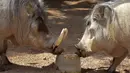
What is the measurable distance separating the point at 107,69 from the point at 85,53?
0.70 meters

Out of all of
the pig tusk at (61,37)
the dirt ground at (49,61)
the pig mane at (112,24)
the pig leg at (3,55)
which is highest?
the pig mane at (112,24)

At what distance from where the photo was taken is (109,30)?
541 centimetres

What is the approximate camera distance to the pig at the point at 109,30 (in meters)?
5.27

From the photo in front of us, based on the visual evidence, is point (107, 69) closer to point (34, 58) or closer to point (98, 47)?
point (98, 47)

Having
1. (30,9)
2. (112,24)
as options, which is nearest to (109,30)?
(112,24)

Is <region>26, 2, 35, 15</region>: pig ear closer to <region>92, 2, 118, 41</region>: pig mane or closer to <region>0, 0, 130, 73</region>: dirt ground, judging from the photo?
<region>0, 0, 130, 73</region>: dirt ground

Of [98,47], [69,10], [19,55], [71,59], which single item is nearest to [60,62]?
[71,59]

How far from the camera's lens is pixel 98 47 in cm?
562

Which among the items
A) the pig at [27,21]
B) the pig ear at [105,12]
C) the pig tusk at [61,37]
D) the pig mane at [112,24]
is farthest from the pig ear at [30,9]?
the pig mane at [112,24]

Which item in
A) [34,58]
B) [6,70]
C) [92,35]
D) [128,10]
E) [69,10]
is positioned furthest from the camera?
[69,10]

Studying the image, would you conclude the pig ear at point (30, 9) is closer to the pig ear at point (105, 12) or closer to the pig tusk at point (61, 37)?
the pig tusk at point (61, 37)

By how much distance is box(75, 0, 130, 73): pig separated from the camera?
527 cm

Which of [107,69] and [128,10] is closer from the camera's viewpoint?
[128,10]

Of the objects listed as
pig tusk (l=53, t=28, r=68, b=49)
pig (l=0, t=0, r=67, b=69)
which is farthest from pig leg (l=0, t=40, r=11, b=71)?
pig tusk (l=53, t=28, r=68, b=49)
